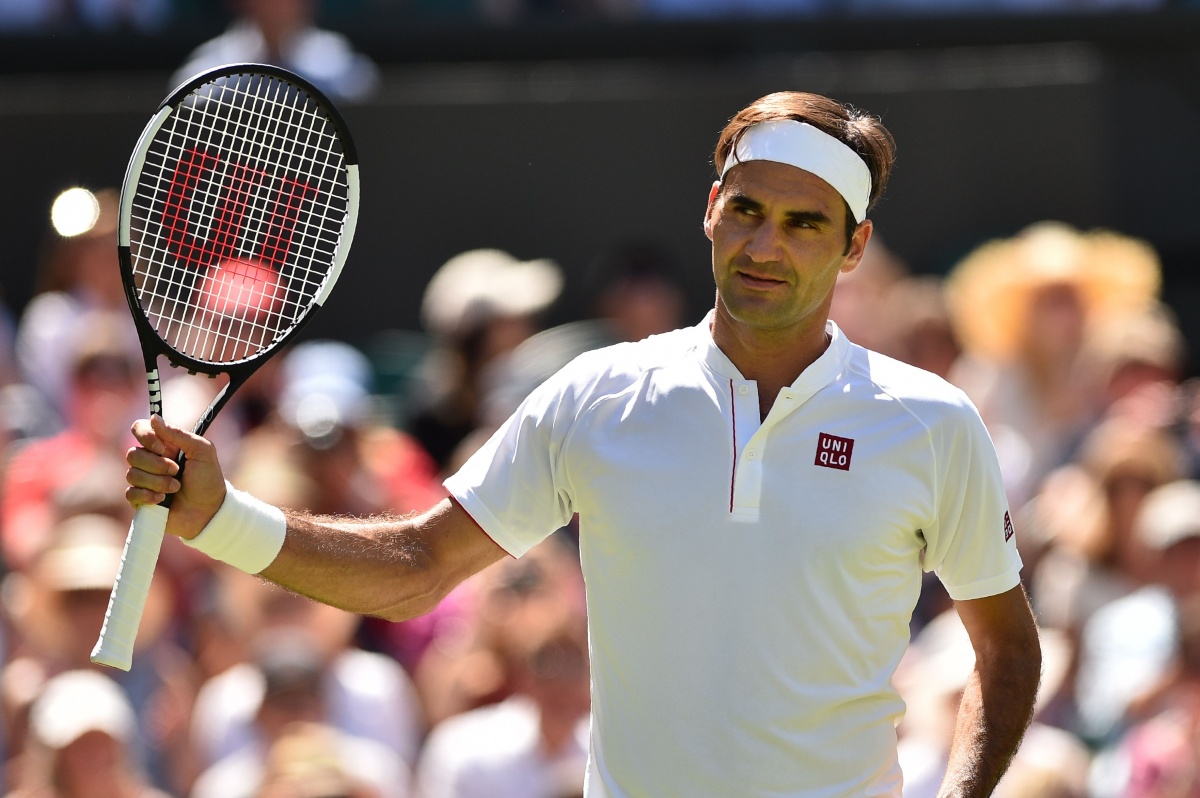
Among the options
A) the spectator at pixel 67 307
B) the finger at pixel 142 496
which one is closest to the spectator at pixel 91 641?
the spectator at pixel 67 307

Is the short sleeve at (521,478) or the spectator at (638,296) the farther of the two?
the spectator at (638,296)

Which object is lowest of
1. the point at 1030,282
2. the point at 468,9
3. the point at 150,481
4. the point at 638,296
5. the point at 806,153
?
the point at 638,296

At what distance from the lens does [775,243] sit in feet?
9.66

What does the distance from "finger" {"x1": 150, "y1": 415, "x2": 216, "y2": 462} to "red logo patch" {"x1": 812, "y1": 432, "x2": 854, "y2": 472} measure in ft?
3.18

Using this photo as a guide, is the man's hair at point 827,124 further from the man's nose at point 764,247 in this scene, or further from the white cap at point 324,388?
the white cap at point 324,388

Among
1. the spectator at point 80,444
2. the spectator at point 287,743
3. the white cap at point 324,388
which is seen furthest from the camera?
the white cap at point 324,388

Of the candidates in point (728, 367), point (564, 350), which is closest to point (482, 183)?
point (564, 350)

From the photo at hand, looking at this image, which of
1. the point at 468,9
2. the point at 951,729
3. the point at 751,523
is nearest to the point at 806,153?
the point at 751,523

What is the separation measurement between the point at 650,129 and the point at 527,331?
176 centimetres

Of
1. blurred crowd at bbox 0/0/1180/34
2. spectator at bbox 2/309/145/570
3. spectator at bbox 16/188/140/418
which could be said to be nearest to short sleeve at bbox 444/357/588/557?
spectator at bbox 2/309/145/570

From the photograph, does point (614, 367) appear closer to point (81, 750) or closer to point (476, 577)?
point (81, 750)

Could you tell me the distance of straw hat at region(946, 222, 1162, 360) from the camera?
23.1 feet

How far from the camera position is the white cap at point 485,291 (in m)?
6.91

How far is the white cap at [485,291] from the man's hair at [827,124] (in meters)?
3.80
